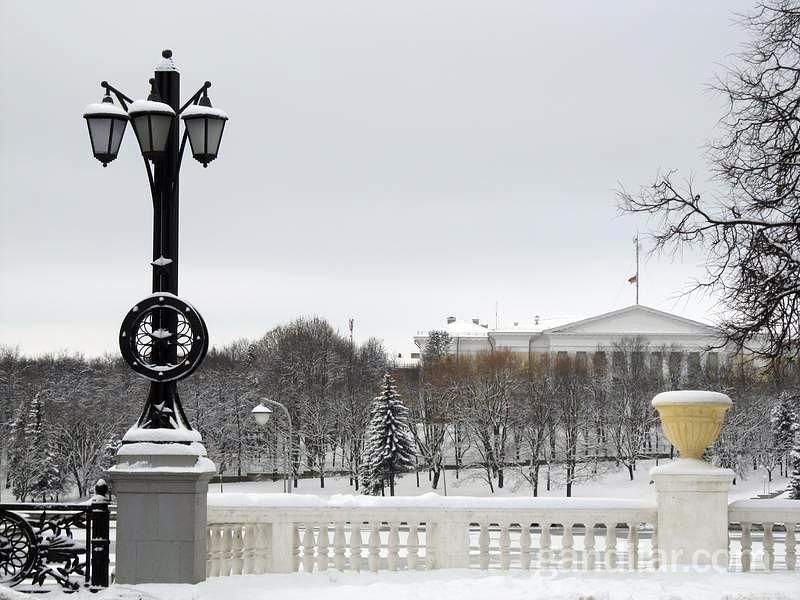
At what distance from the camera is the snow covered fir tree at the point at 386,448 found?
68.9 m

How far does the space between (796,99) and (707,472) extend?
6.61 meters

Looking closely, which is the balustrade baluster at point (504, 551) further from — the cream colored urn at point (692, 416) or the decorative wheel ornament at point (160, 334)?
the decorative wheel ornament at point (160, 334)

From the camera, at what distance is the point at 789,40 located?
1727 centimetres

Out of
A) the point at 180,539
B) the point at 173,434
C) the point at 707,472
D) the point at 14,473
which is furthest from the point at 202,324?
the point at 14,473

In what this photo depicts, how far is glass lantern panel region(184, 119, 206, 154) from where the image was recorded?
40.2 feet

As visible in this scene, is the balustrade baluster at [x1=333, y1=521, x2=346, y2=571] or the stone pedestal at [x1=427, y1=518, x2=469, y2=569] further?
the stone pedestal at [x1=427, y1=518, x2=469, y2=569]

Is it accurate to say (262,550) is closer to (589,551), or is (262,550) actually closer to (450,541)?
(450,541)

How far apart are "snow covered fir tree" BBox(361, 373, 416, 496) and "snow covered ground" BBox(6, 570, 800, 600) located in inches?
2184

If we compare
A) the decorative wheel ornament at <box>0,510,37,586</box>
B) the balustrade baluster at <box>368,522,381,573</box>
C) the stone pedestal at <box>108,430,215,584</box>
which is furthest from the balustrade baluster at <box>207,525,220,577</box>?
the decorative wheel ornament at <box>0,510,37,586</box>

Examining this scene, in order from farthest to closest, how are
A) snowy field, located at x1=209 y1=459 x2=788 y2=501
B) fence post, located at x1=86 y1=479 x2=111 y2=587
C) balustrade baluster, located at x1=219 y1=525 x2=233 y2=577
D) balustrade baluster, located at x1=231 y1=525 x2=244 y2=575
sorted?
snowy field, located at x1=209 y1=459 x2=788 y2=501 < balustrade baluster, located at x1=231 y1=525 x2=244 y2=575 < balustrade baluster, located at x1=219 y1=525 x2=233 y2=577 < fence post, located at x1=86 y1=479 x2=111 y2=587

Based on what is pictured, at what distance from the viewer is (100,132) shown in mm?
12164

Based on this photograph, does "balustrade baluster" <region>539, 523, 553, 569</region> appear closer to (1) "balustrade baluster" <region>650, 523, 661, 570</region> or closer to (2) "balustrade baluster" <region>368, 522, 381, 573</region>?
(1) "balustrade baluster" <region>650, 523, 661, 570</region>

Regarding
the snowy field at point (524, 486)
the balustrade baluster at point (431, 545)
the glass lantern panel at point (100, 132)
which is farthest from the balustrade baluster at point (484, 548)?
the snowy field at point (524, 486)

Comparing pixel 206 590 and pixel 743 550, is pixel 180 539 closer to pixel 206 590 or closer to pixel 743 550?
pixel 206 590
